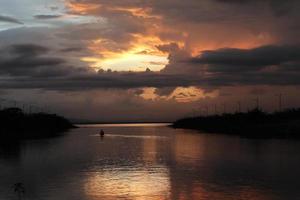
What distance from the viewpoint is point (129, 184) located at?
31.4 m

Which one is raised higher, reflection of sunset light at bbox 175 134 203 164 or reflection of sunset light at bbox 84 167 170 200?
reflection of sunset light at bbox 84 167 170 200

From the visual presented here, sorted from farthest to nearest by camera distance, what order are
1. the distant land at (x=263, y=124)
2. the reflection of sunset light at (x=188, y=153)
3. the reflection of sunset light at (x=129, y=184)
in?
1. the distant land at (x=263, y=124)
2. the reflection of sunset light at (x=188, y=153)
3. the reflection of sunset light at (x=129, y=184)

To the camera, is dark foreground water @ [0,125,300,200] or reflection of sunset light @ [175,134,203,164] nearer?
dark foreground water @ [0,125,300,200]

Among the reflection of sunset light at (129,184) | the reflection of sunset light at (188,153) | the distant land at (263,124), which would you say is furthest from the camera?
the distant land at (263,124)

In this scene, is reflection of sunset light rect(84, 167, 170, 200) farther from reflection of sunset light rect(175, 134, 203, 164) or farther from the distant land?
the distant land

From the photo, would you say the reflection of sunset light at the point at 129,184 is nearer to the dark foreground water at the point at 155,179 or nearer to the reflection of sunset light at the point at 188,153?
the dark foreground water at the point at 155,179

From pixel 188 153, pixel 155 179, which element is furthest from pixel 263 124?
pixel 155 179

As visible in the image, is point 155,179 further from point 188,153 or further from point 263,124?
point 263,124

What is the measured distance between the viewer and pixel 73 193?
91.5ft

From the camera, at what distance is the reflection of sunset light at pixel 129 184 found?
89.4ft

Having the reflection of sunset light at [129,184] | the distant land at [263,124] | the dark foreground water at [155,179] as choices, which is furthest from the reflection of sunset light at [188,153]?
the distant land at [263,124]

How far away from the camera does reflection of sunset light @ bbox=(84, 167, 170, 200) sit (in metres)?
27.2

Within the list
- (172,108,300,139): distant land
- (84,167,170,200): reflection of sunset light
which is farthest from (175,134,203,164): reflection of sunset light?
(172,108,300,139): distant land

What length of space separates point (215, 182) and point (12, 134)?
86684 millimetres
